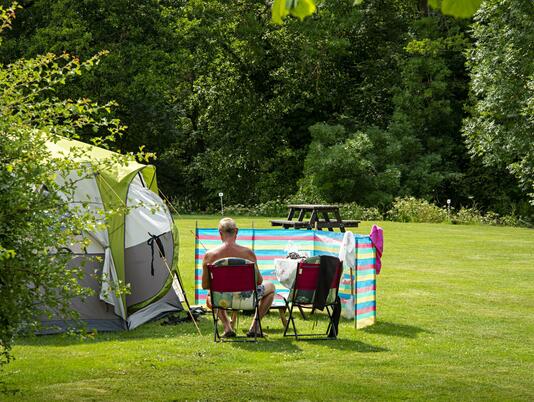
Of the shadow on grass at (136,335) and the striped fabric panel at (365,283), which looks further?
the striped fabric panel at (365,283)

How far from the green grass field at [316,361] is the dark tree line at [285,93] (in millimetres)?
21836

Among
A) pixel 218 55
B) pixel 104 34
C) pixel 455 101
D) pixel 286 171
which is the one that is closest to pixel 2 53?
pixel 104 34

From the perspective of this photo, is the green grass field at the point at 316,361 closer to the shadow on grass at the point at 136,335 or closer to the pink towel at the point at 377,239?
the shadow on grass at the point at 136,335

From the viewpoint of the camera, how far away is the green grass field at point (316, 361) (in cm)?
746

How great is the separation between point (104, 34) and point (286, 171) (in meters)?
9.26

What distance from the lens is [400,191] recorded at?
112 feet

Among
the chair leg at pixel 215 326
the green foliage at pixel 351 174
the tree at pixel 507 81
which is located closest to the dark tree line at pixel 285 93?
the green foliage at pixel 351 174

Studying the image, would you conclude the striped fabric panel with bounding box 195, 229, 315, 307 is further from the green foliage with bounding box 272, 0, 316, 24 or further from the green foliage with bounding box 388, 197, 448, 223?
the green foliage with bounding box 388, 197, 448, 223

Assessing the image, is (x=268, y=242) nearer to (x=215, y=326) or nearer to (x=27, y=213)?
(x=215, y=326)

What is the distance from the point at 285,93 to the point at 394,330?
2914cm

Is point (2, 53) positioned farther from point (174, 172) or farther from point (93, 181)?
point (93, 181)

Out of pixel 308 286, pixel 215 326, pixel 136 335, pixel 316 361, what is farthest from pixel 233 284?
pixel 136 335

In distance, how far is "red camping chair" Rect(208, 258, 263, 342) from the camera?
9141mm

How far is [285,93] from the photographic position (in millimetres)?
39094
